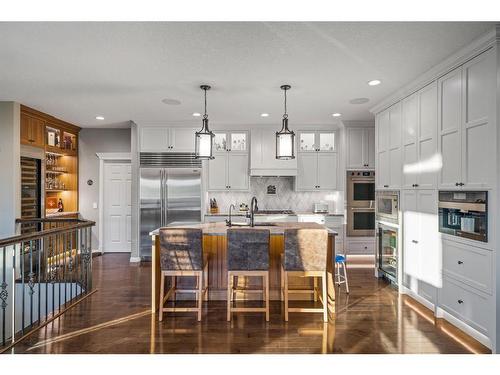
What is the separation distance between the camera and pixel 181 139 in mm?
5977

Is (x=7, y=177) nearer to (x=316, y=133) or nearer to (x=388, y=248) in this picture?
(x=316, y=133)

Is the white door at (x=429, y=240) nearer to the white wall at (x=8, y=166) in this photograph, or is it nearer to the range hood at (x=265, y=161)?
the range hood at (x=265, y=161)

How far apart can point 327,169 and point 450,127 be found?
3.01 m

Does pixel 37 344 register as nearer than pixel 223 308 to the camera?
Yes

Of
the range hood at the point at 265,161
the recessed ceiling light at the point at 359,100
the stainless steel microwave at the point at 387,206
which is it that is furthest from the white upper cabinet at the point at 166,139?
the stainless steel microwave at the point at 387,206

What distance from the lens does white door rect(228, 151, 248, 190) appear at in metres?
6.07

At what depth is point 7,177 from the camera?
15.5ft

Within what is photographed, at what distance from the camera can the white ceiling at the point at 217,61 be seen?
256 cm

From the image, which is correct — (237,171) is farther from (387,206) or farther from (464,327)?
(464,327)

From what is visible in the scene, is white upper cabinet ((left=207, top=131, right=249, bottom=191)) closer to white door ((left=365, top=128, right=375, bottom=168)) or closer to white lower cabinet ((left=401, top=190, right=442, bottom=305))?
white door ((left=365, top=128, right=375, bottom=168))

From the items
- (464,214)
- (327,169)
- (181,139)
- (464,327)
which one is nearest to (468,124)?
(464,214)
